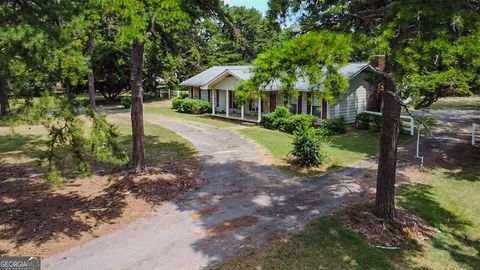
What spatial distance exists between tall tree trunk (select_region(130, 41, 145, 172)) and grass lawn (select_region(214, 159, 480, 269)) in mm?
6718

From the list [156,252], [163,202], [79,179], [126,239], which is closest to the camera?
[156,252]

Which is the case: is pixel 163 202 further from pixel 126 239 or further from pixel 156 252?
pixel 156 252

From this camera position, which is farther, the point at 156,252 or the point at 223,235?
the point at 223,235

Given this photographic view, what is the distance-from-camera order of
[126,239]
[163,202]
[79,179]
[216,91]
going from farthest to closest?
[216,91], [79,179], [163,202], [126,239]

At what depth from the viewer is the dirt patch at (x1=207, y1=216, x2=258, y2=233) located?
9511 millimetres

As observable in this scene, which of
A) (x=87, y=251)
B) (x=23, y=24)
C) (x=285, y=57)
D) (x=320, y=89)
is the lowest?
(x=87, y=251)

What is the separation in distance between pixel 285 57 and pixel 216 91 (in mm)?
26251

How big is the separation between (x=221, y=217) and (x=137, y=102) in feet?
17.7

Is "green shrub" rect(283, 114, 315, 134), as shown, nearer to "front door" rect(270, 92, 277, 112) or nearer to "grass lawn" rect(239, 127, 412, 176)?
"grass lawn" rect(239, 127, 412, 176)

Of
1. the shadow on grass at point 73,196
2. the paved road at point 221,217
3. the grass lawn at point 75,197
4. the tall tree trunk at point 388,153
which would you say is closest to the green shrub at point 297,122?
the paved road at point 221,217

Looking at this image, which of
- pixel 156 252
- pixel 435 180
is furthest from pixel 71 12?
pixel 435 180

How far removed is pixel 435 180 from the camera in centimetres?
1434

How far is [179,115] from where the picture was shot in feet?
107

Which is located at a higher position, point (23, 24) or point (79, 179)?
point (23, 24)
